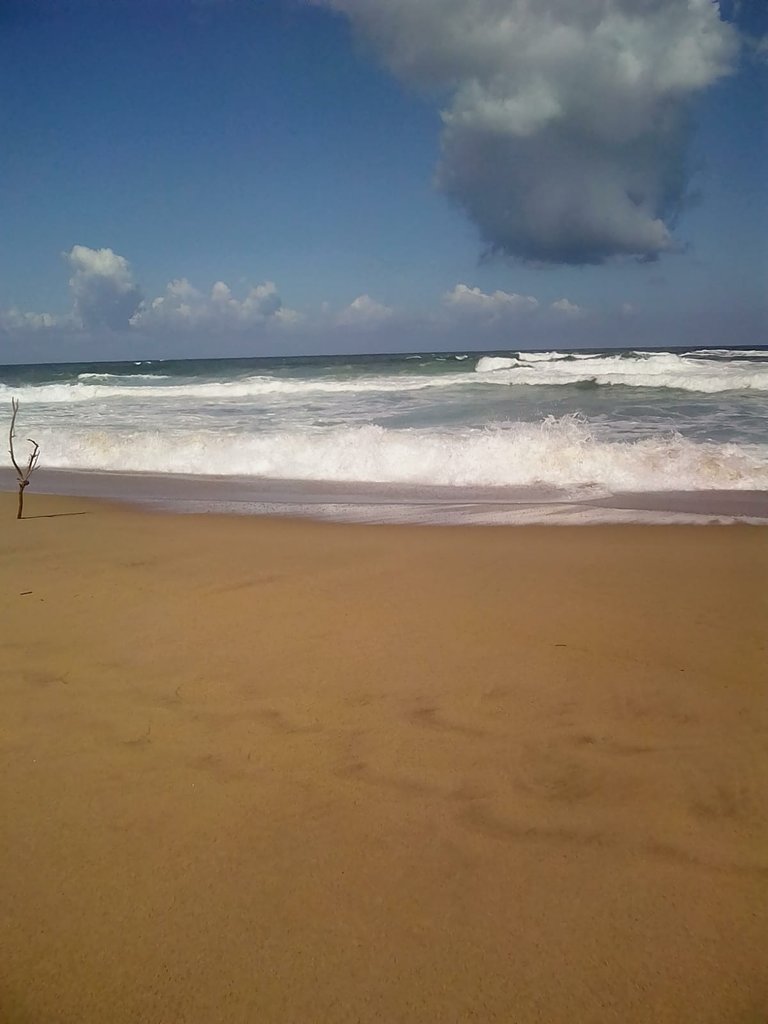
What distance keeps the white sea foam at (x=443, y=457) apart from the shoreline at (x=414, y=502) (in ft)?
1.76

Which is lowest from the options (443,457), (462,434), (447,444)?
(443,457)

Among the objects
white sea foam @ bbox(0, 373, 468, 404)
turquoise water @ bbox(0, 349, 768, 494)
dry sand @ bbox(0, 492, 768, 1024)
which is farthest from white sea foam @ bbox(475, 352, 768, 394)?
dry sand @ bbox(0, 492, 768, 1024)

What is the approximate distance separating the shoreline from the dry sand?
255cm

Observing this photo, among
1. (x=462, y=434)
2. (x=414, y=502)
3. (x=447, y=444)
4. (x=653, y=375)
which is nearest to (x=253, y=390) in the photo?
(x=653, y=375)

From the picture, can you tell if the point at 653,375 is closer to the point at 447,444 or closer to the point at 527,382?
the point at 527,382

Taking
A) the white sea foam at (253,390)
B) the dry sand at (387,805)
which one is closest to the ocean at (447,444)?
the dry sand at (387,805)

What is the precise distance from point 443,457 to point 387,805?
865 centimetres

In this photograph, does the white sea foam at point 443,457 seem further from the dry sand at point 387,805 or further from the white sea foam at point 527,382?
the white sea foam at point 527,382

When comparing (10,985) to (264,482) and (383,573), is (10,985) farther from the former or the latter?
(264,482)

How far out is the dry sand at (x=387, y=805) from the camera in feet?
6.06

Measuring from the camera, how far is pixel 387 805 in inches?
99.0

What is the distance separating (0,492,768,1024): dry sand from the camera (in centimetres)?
185

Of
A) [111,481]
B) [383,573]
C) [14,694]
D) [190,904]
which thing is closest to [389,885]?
[190,904]

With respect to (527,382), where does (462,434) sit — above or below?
below
